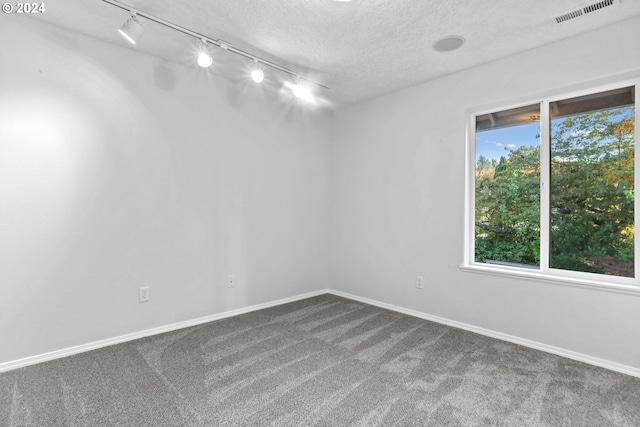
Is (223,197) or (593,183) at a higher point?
(593,183)

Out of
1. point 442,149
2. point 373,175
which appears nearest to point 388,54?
point 442,149

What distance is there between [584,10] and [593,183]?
1.31m

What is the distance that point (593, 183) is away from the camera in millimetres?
2592

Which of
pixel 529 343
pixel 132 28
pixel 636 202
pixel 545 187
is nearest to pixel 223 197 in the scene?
pixel 132 28

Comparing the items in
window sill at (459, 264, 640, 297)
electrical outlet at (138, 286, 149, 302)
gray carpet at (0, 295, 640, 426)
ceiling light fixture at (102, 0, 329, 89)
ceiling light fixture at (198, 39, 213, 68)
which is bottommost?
gray carpet at (0, 295, 640, 426)

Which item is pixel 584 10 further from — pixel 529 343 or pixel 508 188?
pixel 529 343

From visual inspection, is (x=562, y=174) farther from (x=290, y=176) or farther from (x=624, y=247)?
(x=290, y=176)

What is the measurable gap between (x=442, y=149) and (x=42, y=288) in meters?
3.75

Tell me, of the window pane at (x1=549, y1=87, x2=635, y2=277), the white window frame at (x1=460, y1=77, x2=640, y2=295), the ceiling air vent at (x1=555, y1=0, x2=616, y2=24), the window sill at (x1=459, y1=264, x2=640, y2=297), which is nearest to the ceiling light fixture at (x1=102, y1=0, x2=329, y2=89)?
the white window frame at (x1=460, y1=77, x2=640, y2=295)

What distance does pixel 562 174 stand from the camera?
8.94 ft

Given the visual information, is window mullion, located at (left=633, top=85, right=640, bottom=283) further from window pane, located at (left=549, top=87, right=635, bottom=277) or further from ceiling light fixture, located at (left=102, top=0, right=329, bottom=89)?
ceiling light fixture, located at (left=102, top=0, right=329, bottom=89)

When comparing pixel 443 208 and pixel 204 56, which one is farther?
pixel 443 208

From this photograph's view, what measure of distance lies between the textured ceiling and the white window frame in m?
0.42

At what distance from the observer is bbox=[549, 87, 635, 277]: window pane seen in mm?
2453
